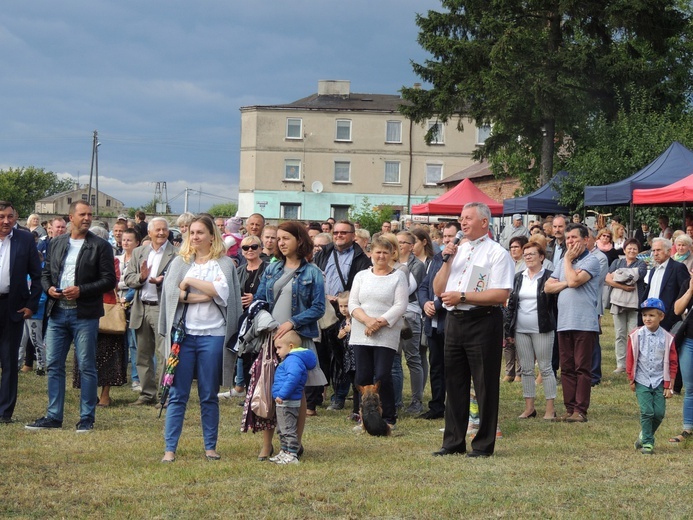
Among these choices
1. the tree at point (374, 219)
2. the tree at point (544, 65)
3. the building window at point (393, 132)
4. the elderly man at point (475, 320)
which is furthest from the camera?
the building window at point (393, 132)

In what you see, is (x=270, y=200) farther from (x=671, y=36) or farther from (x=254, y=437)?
(x=254, y=437)

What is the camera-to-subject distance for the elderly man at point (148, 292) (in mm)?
10875

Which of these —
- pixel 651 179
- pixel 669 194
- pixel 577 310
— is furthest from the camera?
pixel 651 179

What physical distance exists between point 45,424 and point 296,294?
9.91ft

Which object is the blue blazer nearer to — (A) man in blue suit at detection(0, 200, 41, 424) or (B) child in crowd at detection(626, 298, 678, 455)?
(A) man in blue suit at detection(0, 200, 41, 424)

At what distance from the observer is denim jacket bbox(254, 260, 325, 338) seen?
7773 millimetres

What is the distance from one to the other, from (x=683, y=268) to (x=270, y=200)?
5897 centimetres

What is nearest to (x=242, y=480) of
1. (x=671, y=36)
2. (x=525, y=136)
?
(x=525, y=136)

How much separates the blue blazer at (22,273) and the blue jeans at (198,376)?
259cm

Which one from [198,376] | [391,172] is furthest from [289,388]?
[391,172]

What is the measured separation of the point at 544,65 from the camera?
32.2 m

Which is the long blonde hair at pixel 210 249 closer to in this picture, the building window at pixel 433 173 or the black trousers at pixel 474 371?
the black trousers at pixel 474 371

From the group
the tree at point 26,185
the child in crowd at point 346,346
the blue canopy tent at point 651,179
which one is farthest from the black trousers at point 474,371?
the tree at point 26,185

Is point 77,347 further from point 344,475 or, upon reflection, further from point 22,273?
point 344,475
